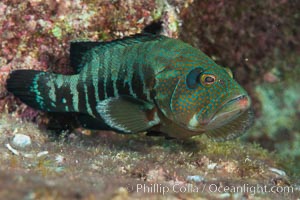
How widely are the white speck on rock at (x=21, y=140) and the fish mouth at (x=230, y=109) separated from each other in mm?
2197

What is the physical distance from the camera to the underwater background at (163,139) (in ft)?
A: 12.6

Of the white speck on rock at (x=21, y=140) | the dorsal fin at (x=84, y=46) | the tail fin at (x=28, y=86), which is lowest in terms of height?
the white speck on rock at (x=21, y=140)

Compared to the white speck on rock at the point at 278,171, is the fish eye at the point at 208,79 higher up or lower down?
higher up

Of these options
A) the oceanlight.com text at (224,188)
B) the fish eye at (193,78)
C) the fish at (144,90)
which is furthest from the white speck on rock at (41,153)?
the fish eye at (193,78)

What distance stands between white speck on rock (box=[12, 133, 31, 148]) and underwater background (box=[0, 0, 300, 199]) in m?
0.02

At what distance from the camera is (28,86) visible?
16.5 ft

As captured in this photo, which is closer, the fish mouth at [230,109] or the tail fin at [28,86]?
the fish mouth at [230,109]

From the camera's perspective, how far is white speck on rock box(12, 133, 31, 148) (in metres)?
4.33

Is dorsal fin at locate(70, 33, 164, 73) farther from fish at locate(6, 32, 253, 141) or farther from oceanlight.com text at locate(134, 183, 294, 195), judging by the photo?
oceanlight.com text at locate(134, 183, 294, 195)

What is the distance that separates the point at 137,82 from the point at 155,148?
1.18 metres

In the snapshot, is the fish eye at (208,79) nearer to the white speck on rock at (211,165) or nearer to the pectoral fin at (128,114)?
the pectoral fin at (128,114)

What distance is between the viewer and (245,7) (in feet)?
20.2

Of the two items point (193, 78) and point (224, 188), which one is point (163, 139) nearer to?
point (193, 78)

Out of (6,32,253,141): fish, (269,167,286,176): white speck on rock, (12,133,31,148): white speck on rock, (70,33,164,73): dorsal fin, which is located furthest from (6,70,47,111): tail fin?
(269,167,286,176): white speck on rock
